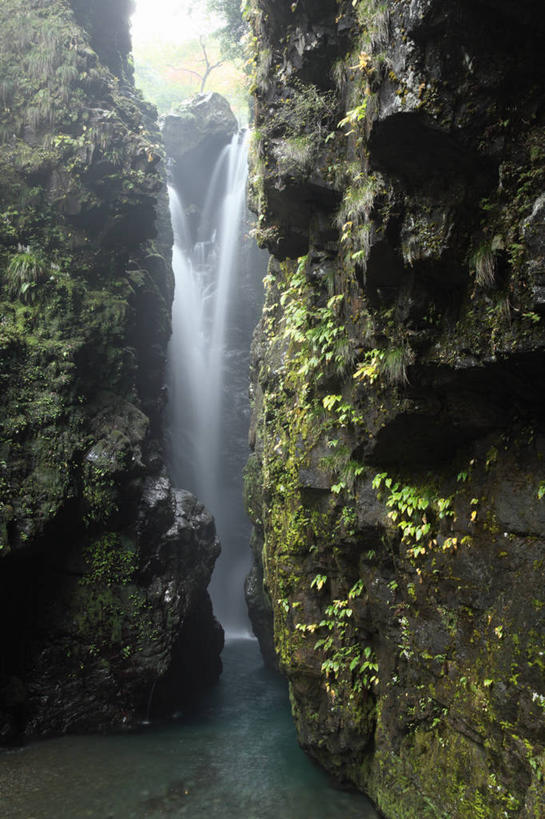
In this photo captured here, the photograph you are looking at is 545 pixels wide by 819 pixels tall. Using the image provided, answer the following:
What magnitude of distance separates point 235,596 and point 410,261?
17.0m

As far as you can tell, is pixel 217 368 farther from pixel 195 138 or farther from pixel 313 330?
pixel 313 330

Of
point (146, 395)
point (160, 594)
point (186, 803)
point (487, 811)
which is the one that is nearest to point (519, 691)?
point (487, 811)

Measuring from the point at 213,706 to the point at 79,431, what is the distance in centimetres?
639

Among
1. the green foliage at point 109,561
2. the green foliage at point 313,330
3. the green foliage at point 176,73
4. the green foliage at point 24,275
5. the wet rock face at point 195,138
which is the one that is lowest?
the green foliage at point 109,561

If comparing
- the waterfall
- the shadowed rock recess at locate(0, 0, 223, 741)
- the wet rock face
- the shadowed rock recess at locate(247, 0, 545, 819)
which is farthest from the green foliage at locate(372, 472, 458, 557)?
the wet rock face

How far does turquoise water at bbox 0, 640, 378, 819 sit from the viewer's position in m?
6.33

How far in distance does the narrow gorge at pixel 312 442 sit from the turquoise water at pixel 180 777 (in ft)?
0.19

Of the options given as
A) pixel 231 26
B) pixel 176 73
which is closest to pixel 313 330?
pixel 231 26

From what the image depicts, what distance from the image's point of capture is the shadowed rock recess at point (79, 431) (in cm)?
918

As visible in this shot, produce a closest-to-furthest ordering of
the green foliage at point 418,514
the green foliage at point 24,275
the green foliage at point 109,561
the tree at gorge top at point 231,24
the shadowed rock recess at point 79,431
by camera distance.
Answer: the green foliage at point 418,514 < the shadowed rock recess at point 79,431 < the green foliage at point 109,561 < the green foliage at point 24,275 < the tree at gorge top at point 231,24

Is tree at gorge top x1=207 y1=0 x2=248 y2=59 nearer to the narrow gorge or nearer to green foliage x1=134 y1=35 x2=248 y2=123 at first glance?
the narrow gorge

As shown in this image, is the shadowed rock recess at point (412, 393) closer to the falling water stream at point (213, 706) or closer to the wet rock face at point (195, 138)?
the falling water stream at point (213, 706)

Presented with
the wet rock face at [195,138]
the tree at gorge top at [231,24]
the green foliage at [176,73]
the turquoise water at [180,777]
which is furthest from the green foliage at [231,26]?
the turquoise water at [180,777]

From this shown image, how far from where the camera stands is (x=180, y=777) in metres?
7.26
